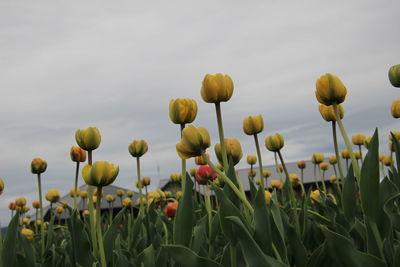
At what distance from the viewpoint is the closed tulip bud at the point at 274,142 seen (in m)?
2.04

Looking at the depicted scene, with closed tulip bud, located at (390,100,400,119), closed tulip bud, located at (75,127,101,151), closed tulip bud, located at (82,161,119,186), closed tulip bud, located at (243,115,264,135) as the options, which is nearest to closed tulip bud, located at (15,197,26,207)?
closed tulip bud, located at (75,127,101,151)

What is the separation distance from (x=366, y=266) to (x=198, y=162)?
4.42ft

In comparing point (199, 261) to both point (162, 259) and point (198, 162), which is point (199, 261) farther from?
point (198, 162)

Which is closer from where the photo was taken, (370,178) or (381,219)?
(370,178)

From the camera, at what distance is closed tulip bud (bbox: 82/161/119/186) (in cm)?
147

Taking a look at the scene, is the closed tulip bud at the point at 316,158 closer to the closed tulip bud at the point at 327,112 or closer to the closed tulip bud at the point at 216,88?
the closed tulip bud at the point at 327,112

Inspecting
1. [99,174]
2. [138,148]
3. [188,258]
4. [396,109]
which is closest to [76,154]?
[138,148]

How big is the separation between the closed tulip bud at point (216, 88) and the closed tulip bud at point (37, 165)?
1572 mm

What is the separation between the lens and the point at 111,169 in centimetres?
150

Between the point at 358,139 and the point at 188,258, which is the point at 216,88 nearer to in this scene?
the point at 188,258

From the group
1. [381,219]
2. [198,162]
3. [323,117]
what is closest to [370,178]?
[381,219]

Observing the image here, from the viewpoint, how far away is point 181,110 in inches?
59.7

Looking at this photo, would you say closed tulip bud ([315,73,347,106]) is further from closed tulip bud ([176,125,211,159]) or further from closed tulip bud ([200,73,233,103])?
closed tulip bud ([176,125,211,159])

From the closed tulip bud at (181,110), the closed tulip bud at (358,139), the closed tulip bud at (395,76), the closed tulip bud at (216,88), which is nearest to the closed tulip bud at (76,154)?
the closed tulip bud at (181,110)
